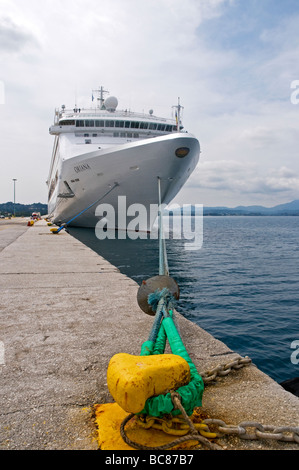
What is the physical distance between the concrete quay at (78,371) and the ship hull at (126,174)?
48.5 feet

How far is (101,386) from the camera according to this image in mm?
2338

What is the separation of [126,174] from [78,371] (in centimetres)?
1810

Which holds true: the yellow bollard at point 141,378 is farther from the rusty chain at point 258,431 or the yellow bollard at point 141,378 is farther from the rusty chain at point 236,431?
the rusty chain at point 258,431

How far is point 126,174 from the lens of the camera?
65.6ft

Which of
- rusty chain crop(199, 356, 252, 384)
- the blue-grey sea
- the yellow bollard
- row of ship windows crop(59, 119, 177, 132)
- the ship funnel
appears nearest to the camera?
the yellow bollard

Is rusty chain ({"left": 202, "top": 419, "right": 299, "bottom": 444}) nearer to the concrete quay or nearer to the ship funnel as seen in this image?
the concrete quay

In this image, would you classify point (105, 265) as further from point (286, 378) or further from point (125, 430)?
point (125, 430)

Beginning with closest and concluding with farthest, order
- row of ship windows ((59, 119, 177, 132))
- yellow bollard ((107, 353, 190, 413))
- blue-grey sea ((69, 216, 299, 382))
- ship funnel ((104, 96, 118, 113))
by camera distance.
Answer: yellow bollard ((107, 353, 190, 413)), blue-grey sea ((69, 216, 299, 382)), row of ship windows ((59, 119, 177, 132)), ship funnel ((104, 96, 118, 113))

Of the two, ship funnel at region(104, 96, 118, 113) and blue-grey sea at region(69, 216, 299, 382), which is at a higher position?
ship funnel at region(104, 96, 118, 113)

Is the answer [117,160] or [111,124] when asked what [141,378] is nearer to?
[117,160]

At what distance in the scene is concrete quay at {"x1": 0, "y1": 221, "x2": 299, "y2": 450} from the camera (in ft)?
6.08

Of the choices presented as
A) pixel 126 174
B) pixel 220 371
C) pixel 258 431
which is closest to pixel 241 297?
pixel 220 371

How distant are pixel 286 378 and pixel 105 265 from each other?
167 inches

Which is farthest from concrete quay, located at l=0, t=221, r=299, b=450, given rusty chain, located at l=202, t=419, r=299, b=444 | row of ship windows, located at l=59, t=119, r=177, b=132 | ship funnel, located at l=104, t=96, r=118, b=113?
ship funnel, located at l=104, t=96, r=118, b=113
